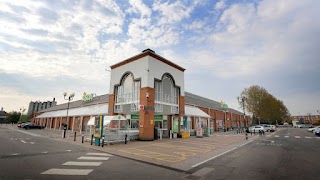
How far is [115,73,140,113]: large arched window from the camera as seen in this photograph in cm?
2532

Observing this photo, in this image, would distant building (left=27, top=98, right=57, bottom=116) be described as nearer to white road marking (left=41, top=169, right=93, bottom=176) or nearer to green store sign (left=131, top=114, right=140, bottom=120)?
green store sign (left=131, top=114, right=140, bottom=120)

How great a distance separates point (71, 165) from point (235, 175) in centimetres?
737

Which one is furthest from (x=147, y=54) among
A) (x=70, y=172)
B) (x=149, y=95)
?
(x=70, y=172)

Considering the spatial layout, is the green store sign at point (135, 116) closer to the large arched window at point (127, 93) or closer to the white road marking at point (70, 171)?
the large arched window at point (127, 93)

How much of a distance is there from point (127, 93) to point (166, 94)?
5637mm

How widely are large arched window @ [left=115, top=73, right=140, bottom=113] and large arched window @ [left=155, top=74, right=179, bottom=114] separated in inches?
108

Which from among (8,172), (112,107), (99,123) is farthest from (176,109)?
(8,172)

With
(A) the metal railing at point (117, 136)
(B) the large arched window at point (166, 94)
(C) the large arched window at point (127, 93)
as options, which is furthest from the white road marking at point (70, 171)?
(B) the large arched window at point (166, 94)

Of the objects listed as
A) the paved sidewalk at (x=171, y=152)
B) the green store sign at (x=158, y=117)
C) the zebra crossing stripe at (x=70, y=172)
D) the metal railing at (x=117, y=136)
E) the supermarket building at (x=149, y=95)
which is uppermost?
the supermarket building at (x=149, y=95)

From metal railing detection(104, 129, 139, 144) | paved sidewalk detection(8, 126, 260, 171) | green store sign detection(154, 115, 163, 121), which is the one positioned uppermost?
green store sign detection(154, 115, 163, 121)

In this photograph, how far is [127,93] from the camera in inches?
→ 1051

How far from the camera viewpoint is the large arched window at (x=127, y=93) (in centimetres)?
2532

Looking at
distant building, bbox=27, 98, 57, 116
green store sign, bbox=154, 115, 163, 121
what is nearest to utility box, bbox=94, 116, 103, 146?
green store sign, bbox=154, 115, 163, 121

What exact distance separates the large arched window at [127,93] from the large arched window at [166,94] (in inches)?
108
